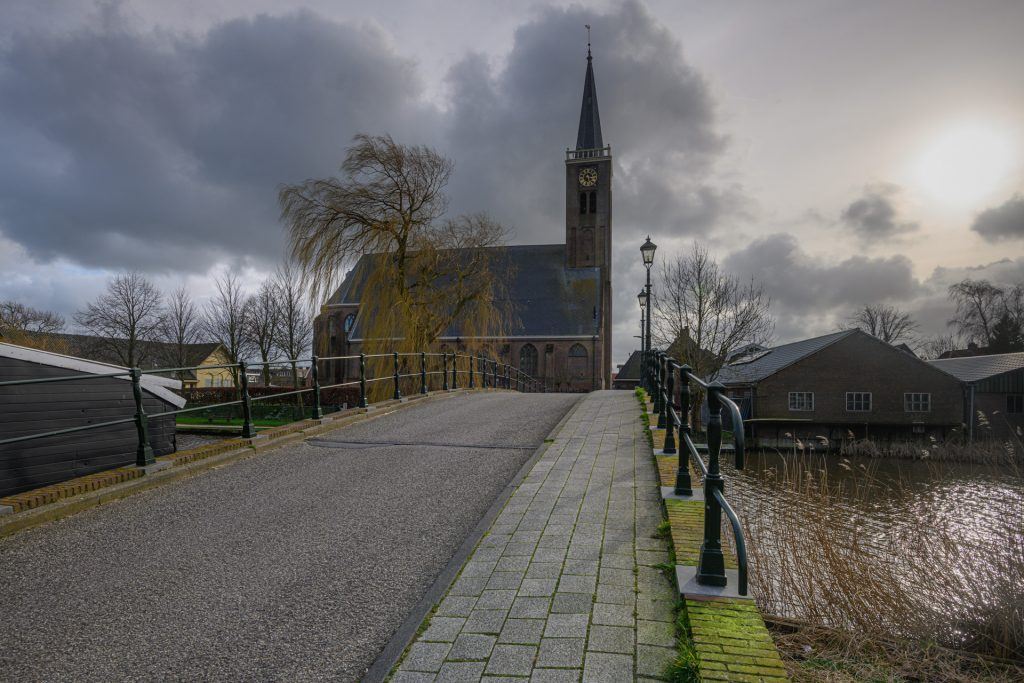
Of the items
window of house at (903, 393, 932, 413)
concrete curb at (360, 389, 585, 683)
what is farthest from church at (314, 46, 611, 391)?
concrete curb at (360, 389, 585, 683)

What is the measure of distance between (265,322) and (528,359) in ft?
57.5

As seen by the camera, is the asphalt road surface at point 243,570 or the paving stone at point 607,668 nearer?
the paving stone at point 607,668

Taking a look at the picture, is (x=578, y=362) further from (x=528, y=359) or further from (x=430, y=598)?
(x=430, y=598)

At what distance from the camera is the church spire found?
4053 centimetres

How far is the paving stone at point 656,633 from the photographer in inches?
89.5

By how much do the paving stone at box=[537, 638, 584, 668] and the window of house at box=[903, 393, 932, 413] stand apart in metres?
33.4

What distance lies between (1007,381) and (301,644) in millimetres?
37216

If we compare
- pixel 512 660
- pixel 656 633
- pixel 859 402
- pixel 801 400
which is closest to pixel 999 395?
pixel 859 402

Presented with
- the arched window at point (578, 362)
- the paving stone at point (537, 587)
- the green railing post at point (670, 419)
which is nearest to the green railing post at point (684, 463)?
the green railing post at point (670, 419)

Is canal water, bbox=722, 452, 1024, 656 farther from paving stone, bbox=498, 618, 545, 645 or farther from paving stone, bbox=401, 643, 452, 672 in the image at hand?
paving stone, bbox=401, 643, 452, 672

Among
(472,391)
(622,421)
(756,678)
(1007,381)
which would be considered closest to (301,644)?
(756,678)

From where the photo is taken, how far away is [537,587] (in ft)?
9.12

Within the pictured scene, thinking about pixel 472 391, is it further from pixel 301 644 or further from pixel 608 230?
pixel 608 230

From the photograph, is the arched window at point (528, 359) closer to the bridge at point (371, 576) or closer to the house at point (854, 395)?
the house at point (854, 395)
